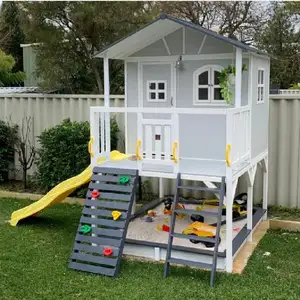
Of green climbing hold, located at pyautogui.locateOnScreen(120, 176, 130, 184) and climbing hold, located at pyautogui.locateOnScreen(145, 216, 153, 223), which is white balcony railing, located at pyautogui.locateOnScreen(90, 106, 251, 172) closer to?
green climbing hold, located at pyautogui.locateOnScreen(120, 176, 130, 184)

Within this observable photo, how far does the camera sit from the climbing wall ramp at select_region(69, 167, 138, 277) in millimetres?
5652

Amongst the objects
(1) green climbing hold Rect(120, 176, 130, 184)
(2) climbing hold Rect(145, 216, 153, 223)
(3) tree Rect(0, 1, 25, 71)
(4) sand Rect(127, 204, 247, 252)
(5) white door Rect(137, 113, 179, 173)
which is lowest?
(4) sand Rect(127, 204, 247, 252)

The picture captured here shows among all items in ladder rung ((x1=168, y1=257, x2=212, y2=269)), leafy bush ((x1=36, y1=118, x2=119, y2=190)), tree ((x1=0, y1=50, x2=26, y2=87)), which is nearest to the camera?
ladder rung ((x1=168, y1=257, x2=212, y2=269))

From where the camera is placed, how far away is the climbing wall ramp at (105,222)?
18.5 feet

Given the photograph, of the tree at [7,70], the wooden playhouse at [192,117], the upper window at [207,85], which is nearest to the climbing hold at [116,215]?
the wooden playhouse at [192,117]

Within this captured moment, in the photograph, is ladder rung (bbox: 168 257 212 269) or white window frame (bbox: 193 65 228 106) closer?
ladder rung (bbox: 168 257 212 269)

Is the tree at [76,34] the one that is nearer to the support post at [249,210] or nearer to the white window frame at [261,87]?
the white window frame at [261,87]

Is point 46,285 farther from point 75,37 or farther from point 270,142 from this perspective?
point 75,37

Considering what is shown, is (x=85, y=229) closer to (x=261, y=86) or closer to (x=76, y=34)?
(x=261, y=86)

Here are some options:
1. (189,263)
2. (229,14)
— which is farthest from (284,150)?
(229,14)

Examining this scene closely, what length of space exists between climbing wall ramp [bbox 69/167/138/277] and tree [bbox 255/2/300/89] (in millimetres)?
16801

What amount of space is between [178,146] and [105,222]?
1.35m

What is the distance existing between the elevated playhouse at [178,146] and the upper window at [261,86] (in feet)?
0.05

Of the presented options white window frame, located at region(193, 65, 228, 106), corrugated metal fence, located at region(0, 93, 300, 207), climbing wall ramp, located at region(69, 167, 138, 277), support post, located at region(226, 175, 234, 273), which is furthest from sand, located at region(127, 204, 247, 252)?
white window frame, located at region(193, 65, 228, 106)
